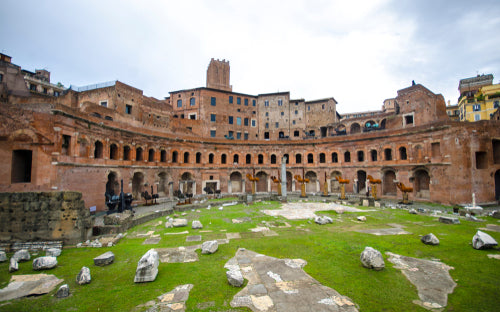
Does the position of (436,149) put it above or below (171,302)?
above

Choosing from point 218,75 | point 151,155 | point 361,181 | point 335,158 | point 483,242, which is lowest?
point 483,242

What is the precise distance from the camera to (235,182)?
33438 millimetres

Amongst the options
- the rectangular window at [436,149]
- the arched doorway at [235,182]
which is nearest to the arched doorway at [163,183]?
the arched doorway at [235,182]

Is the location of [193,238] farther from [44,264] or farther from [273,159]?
[273,159]

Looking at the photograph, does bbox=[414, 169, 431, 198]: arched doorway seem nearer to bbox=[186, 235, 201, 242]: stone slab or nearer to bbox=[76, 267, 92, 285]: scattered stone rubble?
bbox=[186, 235, 201, 242]: stone slab

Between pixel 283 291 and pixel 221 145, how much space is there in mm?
27308

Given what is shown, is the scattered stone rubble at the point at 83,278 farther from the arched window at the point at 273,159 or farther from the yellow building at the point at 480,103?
the yellow building at the point at 480,103

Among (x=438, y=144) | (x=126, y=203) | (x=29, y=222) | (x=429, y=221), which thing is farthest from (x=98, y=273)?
(x=438, y=144)

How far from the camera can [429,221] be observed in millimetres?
13492

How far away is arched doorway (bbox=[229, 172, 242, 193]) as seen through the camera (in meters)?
33.3

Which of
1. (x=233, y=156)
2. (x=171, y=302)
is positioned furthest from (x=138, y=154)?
(x=171, y=302)

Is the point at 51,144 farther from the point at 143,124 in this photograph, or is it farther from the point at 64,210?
the point at 143,124

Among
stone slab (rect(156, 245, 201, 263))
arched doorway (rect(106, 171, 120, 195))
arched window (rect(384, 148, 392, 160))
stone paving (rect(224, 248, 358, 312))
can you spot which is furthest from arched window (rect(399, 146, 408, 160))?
arched doorway (rect(106, 171, 120, 195))

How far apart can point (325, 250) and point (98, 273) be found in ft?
25.8
